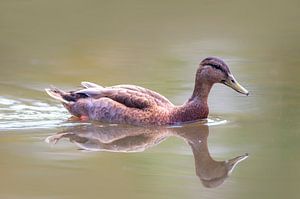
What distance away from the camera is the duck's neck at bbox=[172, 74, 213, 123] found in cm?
954

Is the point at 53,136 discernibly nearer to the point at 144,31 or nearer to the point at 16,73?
the point at 16,73

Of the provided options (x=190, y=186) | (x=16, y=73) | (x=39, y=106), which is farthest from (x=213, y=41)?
(x=190, y=186)

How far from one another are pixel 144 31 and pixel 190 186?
804 centimetres

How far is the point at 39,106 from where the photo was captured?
399 inches

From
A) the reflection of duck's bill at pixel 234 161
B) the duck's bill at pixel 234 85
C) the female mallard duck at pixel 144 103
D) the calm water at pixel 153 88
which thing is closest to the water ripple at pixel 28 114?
the calm water at pixel 153 88

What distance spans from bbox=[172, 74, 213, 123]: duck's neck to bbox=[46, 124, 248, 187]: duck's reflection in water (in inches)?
5.2


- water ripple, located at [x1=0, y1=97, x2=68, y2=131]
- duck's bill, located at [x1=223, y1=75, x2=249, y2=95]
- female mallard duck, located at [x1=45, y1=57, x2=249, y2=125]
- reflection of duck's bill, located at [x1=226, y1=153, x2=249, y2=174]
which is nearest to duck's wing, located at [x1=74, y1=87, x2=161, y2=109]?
female mallard duck, located at [x1=45, y1=57, x2=249, y2=125]

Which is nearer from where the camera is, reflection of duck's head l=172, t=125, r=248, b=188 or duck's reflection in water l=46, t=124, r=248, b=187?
reflection of duck's head l=172, t=125, r=248, b=188

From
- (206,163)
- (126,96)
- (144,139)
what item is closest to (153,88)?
(126,96)

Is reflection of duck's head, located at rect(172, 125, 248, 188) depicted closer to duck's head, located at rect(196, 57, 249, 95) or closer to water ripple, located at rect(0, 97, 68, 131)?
duck's head, located at rect(196, 57, 249, 95)

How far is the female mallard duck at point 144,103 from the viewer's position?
31.1 feet

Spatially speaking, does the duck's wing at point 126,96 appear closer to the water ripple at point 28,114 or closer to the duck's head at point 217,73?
the water ripple at point 28,114

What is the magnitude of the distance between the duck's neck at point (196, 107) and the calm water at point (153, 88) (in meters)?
0.13

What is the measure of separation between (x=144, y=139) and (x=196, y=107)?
3.12ft
